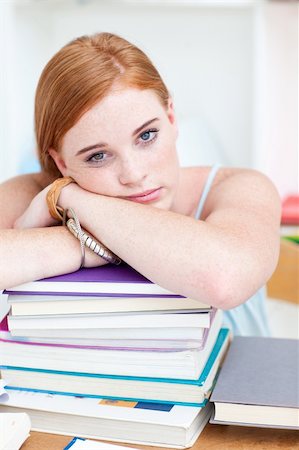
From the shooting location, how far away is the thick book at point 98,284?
94 cm

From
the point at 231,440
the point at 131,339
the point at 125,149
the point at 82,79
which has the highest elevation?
the point at 82,79

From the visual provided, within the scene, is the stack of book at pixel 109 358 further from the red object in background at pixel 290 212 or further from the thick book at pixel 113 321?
the red object in background at pixel 290 212

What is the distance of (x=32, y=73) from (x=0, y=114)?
8.6 inches

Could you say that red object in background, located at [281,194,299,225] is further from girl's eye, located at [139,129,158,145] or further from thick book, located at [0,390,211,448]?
thick book, located at [0,390,211,448]

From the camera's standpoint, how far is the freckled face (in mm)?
1087

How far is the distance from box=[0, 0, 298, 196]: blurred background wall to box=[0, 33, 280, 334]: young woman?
1.35m

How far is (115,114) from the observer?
108 cm

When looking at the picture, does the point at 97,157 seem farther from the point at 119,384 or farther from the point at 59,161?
the point at 119,384

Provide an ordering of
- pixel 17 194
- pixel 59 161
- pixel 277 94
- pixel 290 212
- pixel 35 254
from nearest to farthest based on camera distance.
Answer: pixel 35 254, pixel 59 161, pixel 17 194, pixel 290 212, pixel 277 94

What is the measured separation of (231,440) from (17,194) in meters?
0.65

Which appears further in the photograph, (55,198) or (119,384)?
(55,198)

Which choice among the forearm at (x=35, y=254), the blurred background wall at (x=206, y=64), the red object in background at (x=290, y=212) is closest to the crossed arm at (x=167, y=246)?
the forearm at (x=35, y=254)

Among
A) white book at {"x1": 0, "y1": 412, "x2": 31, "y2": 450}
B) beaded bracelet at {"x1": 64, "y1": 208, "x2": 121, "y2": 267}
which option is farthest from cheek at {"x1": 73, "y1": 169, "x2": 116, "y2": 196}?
white book at {"x1": 0, "y1": 412, "x2": 31, "y2": 450}

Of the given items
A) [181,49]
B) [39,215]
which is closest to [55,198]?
[39,215]
